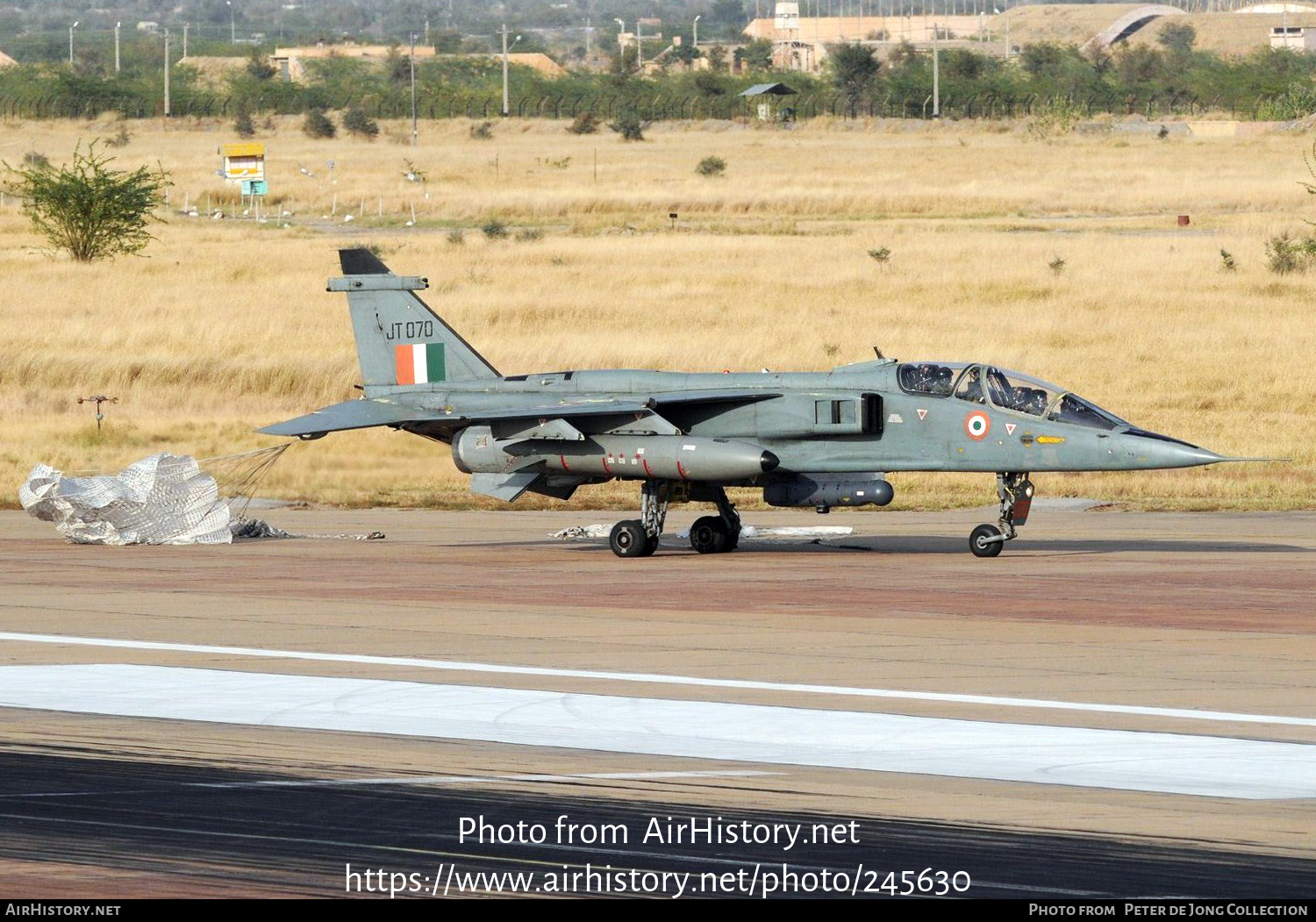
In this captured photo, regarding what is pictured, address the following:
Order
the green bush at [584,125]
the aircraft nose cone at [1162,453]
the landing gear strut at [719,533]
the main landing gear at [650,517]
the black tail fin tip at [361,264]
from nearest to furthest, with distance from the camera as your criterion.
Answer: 1. the aircraft nose cone at [1162,453]
2. the main landing gear at [650,517]
3. the landing gear strut at [719,533]
4. the black tail fin tip at [361,264]
5. the green bush at [584,125]

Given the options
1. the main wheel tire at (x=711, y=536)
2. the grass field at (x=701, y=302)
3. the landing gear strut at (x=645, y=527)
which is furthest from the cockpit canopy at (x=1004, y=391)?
the grass field at (x=701, y=302)

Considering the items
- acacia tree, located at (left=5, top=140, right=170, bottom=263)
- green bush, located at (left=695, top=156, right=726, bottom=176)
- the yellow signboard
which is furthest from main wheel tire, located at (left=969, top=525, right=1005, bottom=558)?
green bush, located at (left=695, top=156, right=726, bottom=176)

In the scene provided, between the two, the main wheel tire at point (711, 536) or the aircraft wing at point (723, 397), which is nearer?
the aircraft wing at point (723, 397)

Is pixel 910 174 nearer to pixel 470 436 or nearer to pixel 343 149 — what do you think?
pixel 343 149

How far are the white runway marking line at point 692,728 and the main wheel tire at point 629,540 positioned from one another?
9.17 meters

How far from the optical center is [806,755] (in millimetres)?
12164

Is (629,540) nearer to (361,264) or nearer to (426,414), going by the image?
(426,414)

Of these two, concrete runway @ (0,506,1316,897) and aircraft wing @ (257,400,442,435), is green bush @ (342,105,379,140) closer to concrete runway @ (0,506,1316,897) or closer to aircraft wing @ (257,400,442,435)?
concrete runway @ (0,506,1316,897)

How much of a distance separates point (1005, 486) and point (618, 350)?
21043 millimetres

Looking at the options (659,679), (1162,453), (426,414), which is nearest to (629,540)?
(426,414)

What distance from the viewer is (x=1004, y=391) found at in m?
22.6

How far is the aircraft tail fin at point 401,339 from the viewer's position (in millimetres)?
25609

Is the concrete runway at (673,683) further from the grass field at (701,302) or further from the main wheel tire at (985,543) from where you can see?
the grass field at (701,302)

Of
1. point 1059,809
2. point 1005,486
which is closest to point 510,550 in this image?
point 1005,486
